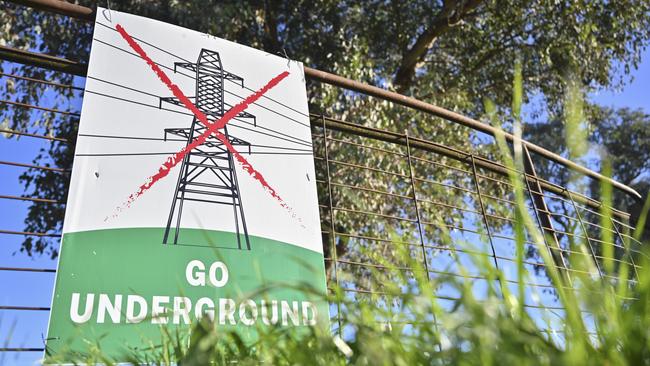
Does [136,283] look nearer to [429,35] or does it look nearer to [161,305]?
[161,305]

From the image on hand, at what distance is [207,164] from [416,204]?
671 mm

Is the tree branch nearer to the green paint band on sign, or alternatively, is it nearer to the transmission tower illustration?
the transmission tower illustration

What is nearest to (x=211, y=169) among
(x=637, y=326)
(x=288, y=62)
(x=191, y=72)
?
(x=191, y=72)

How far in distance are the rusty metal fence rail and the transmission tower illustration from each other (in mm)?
287

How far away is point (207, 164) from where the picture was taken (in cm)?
174

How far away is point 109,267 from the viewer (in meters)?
1.44

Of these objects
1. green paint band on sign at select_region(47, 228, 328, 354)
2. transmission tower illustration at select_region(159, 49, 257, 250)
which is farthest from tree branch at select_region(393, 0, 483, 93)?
green paint band on sign at select_region(47, 228, 328, 354)

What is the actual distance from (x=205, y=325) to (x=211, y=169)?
1.27 meters

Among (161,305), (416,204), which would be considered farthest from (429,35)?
(161,305)

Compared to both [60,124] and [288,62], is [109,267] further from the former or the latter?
[60,124]

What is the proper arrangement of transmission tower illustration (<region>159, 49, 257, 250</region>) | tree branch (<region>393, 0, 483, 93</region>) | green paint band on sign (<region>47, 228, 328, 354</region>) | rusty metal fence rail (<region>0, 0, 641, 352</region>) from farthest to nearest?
tree branch (<region>393, 0, 483, 93</region>)
transmission tower illustration (<region>159, 49, 257, 250</region>)
green paint band on sign (<region>47, 228, 328, 354</region>)
rusty metal fence rail (<region>0, 0, 641, 352</region>)

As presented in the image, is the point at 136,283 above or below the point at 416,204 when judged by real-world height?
below

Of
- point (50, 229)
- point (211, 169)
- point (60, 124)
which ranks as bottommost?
point (211, 169)

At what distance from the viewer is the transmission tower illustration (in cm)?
166
